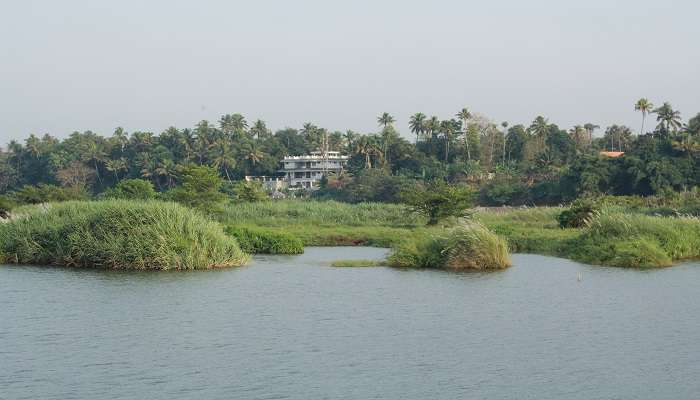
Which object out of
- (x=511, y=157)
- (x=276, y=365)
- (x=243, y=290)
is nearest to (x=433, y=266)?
(x=243, y=290)

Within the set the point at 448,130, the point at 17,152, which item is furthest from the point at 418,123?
the point at 17,152

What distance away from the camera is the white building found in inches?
5271

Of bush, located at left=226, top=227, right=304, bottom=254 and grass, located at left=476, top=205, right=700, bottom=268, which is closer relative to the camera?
grass, located at left=476, top=205, right=700, bottom=268

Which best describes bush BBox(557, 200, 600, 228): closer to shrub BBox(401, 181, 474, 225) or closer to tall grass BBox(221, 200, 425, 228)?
shrub BBox(401, 181, 474, 225)

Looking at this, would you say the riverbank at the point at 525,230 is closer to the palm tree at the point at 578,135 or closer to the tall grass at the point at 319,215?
the tall grass at the point at 319,215

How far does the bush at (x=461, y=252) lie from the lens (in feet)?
112

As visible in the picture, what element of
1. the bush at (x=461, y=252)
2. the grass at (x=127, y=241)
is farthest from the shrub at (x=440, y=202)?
the grass at (x=127, y=241)

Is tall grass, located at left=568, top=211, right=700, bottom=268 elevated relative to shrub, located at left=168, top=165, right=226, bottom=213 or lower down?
lower down

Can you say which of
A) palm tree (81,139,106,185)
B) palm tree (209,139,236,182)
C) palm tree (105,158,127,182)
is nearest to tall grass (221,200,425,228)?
palm tree (209,139,236,182)

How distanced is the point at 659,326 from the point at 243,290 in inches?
524

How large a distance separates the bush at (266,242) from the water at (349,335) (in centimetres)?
974

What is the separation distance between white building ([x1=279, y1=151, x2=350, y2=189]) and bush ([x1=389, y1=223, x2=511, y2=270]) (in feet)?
318

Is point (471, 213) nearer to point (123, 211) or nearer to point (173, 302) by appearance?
point (123, 211)

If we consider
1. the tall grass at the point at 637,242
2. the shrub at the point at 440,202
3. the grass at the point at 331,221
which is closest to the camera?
the tall grass at the point at 637,242
